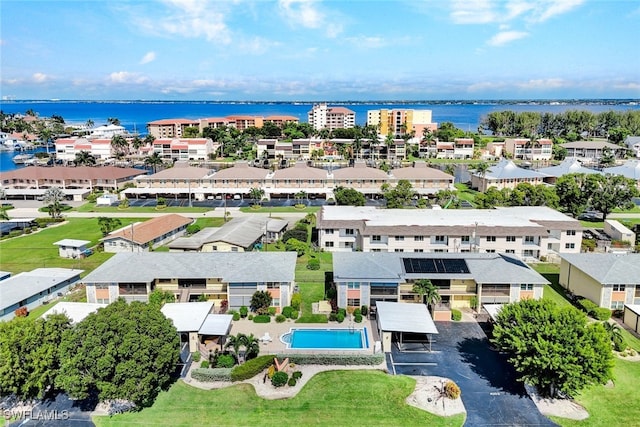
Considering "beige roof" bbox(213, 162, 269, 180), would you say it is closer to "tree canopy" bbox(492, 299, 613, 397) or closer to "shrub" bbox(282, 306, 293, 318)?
"shrub" bbox(282, 306, 293, 318)

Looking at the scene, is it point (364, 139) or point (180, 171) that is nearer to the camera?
point (180, 171)

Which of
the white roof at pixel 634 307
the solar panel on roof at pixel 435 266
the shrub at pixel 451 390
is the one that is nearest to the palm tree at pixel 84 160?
the solar panel on roof at pixel 435 266

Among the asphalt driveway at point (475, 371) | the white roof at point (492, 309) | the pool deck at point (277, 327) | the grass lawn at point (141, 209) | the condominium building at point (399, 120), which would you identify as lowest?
the asphalt driveway at point (475, 371)

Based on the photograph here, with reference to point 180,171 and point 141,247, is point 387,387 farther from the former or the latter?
point 180,171

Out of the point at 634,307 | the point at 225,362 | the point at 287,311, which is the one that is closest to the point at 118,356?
the point at 225,362

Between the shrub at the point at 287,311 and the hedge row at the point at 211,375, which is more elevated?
the shrub at the point at 287,311

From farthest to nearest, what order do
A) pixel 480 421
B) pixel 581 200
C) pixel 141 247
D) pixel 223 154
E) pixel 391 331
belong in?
pixel 223 154 < pixel 581 200 < pixel 141 247 < pixel 391 331 < pixel 480 421

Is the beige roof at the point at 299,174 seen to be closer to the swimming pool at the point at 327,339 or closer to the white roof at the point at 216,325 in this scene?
the swimming pool at the point at 327,339

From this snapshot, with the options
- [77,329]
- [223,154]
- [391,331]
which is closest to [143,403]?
[77,329]
